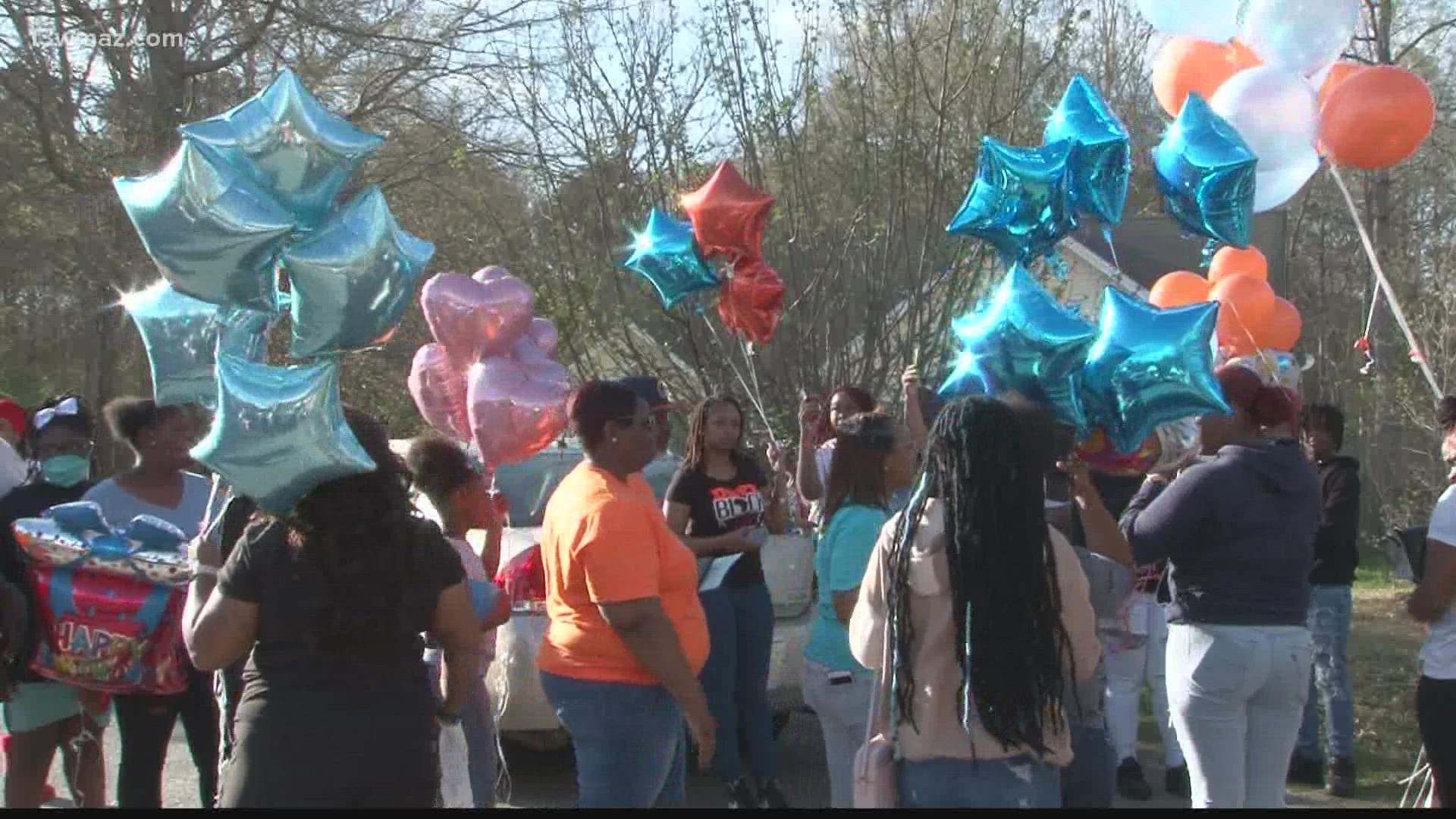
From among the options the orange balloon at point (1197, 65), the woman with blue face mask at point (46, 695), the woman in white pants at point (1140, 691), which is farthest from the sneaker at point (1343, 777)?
the woman with blue face mask at point (46, 695)

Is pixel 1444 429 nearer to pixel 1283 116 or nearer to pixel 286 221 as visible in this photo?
pixel 1283 116

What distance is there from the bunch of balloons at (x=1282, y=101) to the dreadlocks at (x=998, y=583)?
9.42 feet

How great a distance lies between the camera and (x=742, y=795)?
6.58m

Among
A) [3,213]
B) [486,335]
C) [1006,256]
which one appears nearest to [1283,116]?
[1006,256]

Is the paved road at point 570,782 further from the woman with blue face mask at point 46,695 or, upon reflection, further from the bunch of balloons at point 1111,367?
the bunch of balloons at point 1111,367

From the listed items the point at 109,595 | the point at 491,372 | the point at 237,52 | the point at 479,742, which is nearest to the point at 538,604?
the point at 491,372

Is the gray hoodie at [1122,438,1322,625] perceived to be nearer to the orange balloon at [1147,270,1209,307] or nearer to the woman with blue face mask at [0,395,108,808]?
the orange balloon at [1147,270,1209,307]

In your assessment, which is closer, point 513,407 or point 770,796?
point 513,407

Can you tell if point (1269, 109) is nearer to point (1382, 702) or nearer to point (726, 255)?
point (726, 255)

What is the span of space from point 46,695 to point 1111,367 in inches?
141

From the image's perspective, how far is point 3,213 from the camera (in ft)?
54.5

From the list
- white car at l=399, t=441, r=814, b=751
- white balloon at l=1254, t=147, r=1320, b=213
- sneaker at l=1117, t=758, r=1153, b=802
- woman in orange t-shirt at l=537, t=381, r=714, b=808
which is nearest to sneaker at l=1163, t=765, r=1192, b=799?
sneaker at l=1117, t=758, r=1153, b=802

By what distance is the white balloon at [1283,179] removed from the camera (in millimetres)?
6336

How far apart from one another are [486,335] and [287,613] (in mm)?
3279
